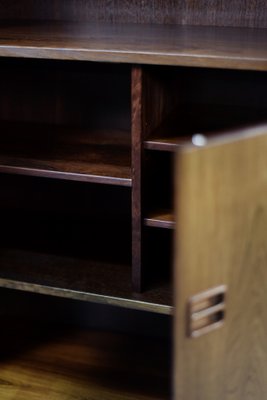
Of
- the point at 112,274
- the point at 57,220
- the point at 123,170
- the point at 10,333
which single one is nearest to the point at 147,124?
the point at 123,170

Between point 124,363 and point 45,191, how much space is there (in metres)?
0.46

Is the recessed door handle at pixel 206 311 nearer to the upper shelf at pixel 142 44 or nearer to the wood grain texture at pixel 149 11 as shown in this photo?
the upper shelf at pixel 142 44

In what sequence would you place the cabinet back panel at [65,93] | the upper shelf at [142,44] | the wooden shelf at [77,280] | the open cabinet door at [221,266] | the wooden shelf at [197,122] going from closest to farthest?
the open cabinet door at [221,266]
the upper shelf at [142,44]
the wooden shelf at [197,122]
the wooden shelf at [77,280]
the cabinet back panel at [65,93]

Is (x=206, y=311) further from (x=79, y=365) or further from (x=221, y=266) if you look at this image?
(x=79, y=365)

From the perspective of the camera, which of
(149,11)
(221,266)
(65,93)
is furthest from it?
(65,93)

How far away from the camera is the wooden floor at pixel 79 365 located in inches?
58.3

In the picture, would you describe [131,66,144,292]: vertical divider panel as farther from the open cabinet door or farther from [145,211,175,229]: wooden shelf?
the open cabinet door

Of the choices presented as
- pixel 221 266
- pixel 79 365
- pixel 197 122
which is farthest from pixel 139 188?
pixel 79 365

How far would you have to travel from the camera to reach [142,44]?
3.76 ft

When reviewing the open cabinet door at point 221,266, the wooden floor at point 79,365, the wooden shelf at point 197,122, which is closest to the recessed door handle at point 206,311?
the open cabinet door at point 221,266

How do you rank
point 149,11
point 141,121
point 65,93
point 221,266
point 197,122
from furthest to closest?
point 65,93, point 149,11, point 197,122, point 141,121, point 221,266

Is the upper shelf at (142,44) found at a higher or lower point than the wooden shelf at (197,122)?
higher

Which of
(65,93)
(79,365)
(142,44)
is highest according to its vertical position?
(142,44)

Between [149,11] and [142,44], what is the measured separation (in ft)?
0.90
